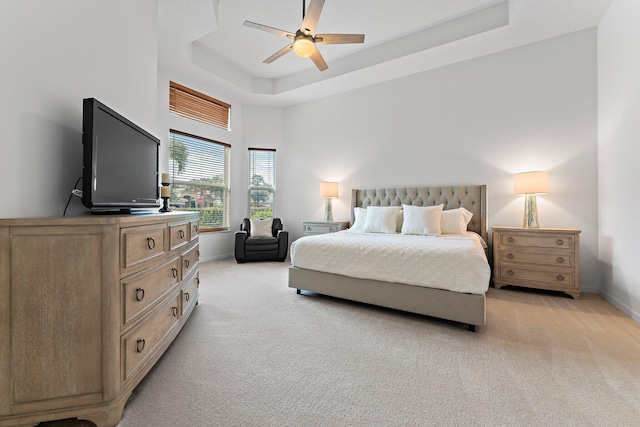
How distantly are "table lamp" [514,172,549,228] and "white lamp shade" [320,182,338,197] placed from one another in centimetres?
285

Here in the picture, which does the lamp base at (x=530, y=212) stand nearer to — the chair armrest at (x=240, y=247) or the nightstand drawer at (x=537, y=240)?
the nightstand drawer at (x=537, y=240)

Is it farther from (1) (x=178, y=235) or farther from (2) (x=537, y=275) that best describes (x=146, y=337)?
(2) (x=537, y=275)

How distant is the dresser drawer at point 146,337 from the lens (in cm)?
134

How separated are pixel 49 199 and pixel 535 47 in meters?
5.48

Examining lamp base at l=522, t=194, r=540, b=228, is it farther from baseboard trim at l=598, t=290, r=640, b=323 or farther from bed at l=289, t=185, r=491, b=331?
baseboard trim at l=598, t=290, r=640, b=323

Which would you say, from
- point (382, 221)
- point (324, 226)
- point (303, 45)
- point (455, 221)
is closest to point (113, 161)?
point (303, 45)

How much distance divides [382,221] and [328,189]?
1.50m

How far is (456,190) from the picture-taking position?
165 inches

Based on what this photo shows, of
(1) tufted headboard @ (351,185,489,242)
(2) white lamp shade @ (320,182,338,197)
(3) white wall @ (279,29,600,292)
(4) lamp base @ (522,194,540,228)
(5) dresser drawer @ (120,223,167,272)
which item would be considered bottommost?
(5) dresser drawer @ (120,223,167,272)

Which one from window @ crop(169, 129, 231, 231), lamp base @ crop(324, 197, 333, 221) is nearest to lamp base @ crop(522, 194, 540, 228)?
lamp base @ crop(324, 197, 333, 221)

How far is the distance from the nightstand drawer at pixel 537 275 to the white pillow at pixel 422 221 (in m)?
0.98

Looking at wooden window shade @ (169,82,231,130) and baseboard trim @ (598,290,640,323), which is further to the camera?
wooden window shade @ (169,82,231,130)

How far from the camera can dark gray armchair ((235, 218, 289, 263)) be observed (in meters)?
4.96

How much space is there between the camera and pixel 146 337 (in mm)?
1547
